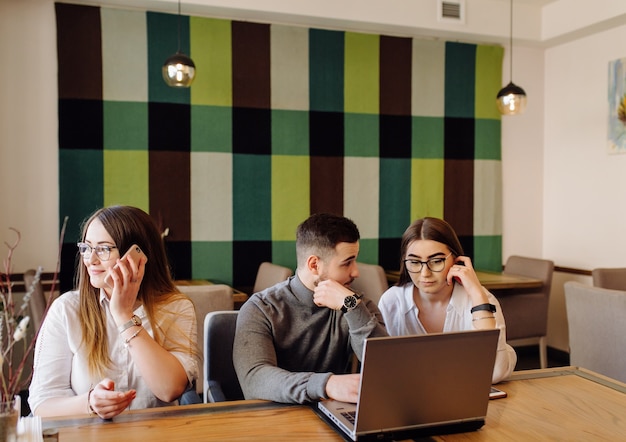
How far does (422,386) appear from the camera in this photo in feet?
4.48

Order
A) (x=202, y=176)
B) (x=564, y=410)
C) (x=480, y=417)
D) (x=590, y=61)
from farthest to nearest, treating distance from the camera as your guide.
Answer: (x=590, y=61) < (x=202, y=176) < (x=564, y=410) < (x=480, y=417)

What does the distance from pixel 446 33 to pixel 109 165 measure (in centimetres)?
274

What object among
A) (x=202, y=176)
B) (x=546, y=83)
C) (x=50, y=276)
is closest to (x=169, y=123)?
(x=202, y=176)

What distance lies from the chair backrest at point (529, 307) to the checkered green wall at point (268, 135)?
0.67 m

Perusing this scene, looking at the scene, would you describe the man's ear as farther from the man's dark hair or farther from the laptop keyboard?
the laptop keyboard

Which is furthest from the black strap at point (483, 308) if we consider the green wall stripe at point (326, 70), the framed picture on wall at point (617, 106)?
the framed picture on wall at point (617, 106)

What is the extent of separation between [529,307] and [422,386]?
3344 mm

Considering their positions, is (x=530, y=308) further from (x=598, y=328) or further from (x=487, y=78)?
(x=487, y=78)

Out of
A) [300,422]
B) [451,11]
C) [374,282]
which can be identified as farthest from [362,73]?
[300,422]

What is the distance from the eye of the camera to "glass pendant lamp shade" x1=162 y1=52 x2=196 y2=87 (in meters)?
3.65

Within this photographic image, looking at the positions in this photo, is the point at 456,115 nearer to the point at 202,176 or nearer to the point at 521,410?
the point at 202,176

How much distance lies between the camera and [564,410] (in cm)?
158

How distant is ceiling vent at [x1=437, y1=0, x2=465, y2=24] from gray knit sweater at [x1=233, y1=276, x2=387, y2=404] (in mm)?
3306

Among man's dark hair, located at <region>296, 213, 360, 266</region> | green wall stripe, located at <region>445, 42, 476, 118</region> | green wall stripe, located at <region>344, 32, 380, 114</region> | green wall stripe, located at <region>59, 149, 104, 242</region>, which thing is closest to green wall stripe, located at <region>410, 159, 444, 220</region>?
green wall stripe, located at <region>445, 42, 476, 118</region>
